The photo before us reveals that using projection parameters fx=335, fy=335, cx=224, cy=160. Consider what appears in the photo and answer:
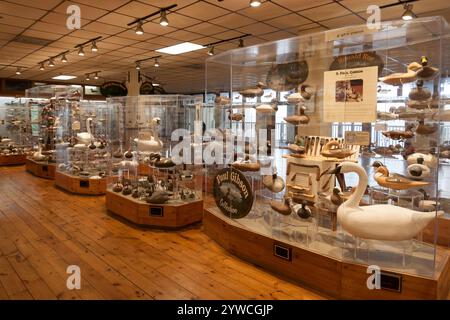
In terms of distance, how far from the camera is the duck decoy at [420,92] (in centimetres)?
276

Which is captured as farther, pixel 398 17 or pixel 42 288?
pixel 398 17

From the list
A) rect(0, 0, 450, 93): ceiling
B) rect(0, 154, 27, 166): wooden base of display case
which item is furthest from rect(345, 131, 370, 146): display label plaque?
rect(0, 154, 27, 166): wooden base of display case

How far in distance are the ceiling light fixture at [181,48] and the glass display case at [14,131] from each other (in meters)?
5.63

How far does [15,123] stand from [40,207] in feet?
22.9

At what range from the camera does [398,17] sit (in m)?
4.66

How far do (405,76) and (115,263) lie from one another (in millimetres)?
2993

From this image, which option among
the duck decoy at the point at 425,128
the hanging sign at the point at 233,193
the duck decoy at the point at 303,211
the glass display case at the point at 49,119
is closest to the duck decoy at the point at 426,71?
the duck decoy at the point at 425,128

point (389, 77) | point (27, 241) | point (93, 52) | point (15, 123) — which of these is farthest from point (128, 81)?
point (389, 77)

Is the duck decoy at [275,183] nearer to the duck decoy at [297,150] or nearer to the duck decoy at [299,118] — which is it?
the duck decoy at [297,150]

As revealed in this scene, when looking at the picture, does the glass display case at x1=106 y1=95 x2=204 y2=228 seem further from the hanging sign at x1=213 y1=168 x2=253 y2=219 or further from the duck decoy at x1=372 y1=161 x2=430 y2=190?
the duck decoy at x1=372 y1=161 x2=430 y2=190

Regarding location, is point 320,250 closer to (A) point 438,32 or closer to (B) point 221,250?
(B) point 221,250

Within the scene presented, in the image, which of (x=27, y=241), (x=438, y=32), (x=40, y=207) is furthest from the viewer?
(x=40, y=207)

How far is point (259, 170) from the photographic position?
11.6ft

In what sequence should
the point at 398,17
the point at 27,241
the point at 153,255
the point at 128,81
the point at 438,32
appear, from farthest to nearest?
1. the point at 128,81
2. the point at 398,17
3. the point at 27,241
4. the point at 153,255
5. the point at 438,32
